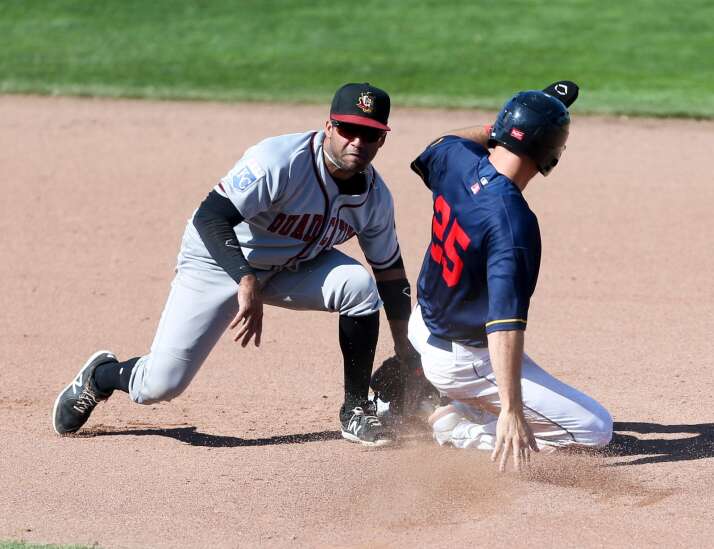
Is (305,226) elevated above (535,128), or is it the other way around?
(535,128)

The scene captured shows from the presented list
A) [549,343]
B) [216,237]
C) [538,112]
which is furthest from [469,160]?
[549,343]

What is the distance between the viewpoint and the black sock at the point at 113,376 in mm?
5020

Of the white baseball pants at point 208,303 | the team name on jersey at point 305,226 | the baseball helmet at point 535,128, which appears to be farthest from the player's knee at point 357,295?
the baseball helmet at point 535,128

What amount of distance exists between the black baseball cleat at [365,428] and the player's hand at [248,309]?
0.71 metres

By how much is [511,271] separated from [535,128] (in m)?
0.57

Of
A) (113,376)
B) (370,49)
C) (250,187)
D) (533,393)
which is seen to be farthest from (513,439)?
(370,49)

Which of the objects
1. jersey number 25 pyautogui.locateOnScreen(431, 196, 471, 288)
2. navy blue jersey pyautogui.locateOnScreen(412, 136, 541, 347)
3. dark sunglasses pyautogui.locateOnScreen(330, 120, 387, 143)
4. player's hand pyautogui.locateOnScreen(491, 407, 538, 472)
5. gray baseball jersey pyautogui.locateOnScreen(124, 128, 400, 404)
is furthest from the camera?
gray baseball jersey pyautogui.locateOnScreen(124, 128, 400, 404)

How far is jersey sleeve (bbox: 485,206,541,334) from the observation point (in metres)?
4.07

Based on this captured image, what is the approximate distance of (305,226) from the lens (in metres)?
4.92

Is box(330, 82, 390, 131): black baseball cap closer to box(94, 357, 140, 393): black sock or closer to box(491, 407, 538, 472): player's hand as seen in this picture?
box(491, 407, 538, 472): player's hand

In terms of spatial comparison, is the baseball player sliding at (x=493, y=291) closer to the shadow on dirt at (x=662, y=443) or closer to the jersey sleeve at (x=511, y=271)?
the jersey sleeve at (x=511, y=271)

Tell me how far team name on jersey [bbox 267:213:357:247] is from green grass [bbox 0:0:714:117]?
22.1ft

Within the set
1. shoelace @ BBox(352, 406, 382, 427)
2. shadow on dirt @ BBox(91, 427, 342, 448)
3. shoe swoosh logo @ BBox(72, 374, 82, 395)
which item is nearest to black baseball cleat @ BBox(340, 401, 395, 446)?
shoelace @ BBox(352, 406, 382, 427)

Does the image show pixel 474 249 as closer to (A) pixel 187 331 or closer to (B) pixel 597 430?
(B) pixel 597 430
